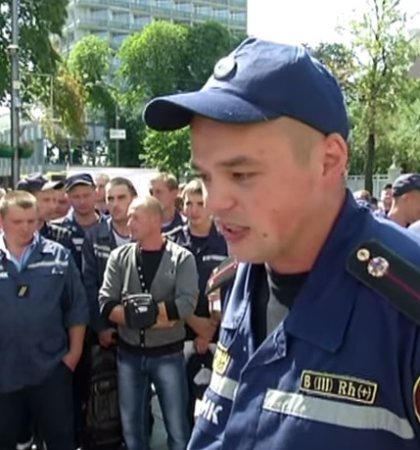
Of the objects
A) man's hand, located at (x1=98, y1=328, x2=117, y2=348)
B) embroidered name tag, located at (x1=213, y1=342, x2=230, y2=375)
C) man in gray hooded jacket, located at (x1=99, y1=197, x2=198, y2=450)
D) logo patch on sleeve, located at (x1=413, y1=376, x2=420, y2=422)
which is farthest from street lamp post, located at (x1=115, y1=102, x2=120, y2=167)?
logo patch on sleeve, located at (x1=413, y1=376, x2=420, y2=422)

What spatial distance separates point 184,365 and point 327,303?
3.45 meters

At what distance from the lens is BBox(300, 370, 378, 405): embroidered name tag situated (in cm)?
132

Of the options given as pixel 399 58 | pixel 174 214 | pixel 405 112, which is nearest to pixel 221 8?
pixel 405 112

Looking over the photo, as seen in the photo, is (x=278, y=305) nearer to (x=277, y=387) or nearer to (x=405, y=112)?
(x=277, y=387)

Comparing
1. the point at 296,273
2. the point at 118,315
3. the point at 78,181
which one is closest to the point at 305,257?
the point at 296,273

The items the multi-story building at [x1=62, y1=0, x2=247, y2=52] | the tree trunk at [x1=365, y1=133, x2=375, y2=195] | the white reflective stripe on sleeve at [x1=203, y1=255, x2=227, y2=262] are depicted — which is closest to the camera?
the white reflective stripe on sleeve at [x1=203, y1=255, x2=227, y2=262]

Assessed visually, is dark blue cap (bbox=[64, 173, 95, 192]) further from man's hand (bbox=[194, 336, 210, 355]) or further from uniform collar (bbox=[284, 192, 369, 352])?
uniform collar (bbox=[284, 192, 369, 352])

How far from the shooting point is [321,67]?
150 cm

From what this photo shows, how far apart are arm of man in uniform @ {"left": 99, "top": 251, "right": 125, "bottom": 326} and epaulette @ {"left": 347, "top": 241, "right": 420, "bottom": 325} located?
3.28m

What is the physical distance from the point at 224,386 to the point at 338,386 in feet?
1.01

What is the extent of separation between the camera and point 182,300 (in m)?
4.52

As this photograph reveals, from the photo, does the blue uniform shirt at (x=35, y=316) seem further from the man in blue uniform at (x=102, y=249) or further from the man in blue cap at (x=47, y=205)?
the man in blue cap at (x=47, y=205)

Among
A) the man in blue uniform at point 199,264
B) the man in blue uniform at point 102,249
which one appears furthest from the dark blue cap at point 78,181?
the man in blue uniform at point 199,264

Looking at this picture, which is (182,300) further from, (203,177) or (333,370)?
(333,370)
